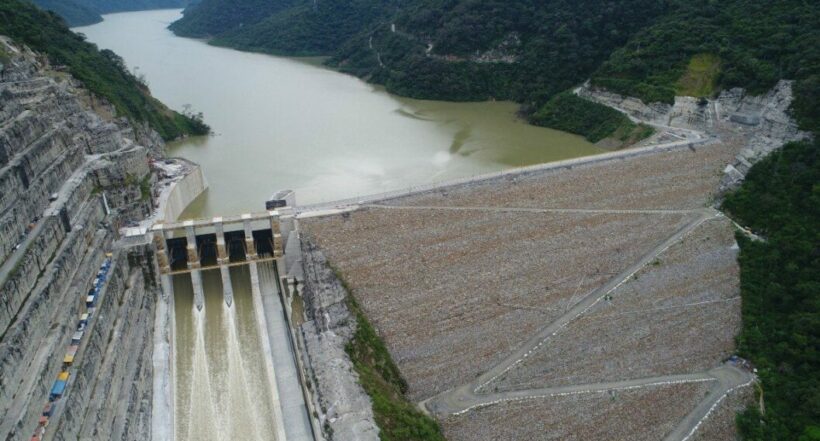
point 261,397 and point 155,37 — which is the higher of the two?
point 155,37

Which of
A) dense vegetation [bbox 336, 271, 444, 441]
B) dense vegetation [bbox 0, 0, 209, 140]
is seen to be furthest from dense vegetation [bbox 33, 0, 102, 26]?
dense vegetation [bbox 336, 271, 444, 441]

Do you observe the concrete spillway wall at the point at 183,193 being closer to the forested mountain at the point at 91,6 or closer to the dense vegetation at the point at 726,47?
the dense vegetation at the point at 726,47

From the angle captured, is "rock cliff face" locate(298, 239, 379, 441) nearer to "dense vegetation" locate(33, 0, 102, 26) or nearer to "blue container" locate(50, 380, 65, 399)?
"blue container" locate(50, 380, 65, 399)

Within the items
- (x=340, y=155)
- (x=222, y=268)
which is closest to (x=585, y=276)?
(x=222, y=268)

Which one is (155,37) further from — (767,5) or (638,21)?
(767,5)

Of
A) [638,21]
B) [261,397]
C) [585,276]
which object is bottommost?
[261,397]
